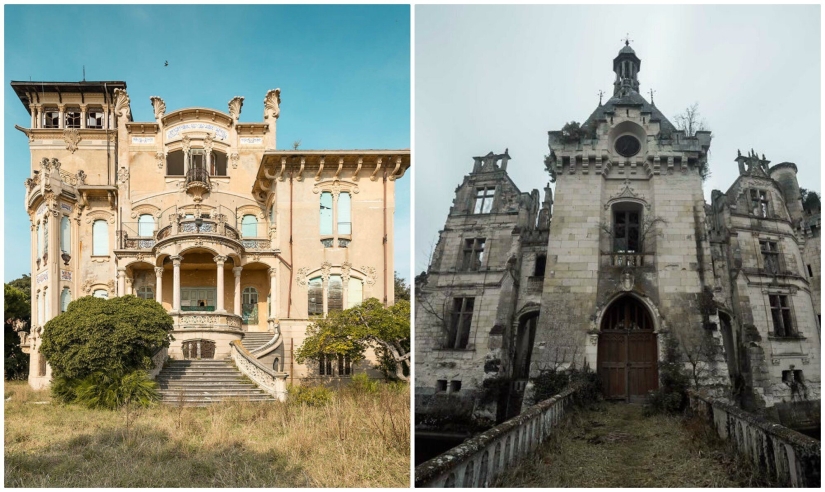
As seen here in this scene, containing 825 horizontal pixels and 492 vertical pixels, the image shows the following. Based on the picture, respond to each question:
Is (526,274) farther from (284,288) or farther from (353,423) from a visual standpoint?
(353,423)

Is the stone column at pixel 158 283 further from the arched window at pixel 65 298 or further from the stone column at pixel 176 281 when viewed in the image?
the arched window at pixel 65 298

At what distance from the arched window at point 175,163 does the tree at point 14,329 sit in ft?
18.1

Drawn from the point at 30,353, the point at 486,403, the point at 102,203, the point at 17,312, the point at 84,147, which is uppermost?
the point at 84,147

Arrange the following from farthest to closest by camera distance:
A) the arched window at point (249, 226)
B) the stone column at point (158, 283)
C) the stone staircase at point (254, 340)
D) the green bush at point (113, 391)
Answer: the arched window at point (249, 226), the stone column at point (158, 283), the stone staircase at point (254, 340), the green bush at point (113, 391)

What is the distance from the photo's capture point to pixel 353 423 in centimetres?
884

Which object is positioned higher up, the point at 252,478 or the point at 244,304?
the point at 244,304

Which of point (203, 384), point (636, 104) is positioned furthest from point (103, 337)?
point (636, 104)

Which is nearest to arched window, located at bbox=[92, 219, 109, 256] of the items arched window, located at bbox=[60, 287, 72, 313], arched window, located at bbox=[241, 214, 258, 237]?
arched window, located at bbox=[60, 287, 72, 313]

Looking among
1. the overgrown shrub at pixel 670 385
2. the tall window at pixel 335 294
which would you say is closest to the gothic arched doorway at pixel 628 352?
the overgrown shrub at pixel 670 385

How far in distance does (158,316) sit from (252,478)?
7868 millimetres

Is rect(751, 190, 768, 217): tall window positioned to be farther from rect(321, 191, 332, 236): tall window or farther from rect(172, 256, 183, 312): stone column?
rect(172, 256, 183, 312): stone column

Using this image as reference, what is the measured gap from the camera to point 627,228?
53.2ft

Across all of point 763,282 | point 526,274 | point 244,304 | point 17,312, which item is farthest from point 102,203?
point 763,282

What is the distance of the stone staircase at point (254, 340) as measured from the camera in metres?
17.2
